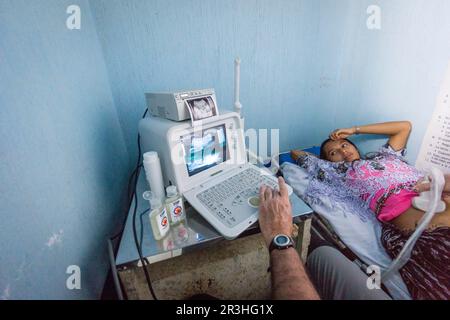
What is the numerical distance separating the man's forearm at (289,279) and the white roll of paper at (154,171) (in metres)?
0.49

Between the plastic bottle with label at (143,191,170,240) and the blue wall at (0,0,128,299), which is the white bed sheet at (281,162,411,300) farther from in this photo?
the blue wall at (0,0,128,299)

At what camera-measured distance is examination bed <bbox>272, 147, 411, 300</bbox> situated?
2.88ft

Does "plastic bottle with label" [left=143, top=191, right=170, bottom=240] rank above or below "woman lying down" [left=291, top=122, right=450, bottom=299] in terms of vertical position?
above

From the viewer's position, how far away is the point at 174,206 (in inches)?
30.4

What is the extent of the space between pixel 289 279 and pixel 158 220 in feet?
1.47

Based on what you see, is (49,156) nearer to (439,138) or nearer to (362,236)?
(362,236)

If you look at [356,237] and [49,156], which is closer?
[49,156]

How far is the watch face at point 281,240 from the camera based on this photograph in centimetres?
68

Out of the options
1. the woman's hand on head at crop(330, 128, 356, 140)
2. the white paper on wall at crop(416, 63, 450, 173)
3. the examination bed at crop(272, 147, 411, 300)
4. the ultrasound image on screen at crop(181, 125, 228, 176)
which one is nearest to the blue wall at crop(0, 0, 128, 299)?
the ultrasound image on screen at crop(181, 125, 228, 176)

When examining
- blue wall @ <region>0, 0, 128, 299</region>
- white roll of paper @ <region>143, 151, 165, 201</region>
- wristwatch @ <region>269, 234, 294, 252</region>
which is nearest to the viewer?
blue wall @ <region>0, 0, 128, 299</region>

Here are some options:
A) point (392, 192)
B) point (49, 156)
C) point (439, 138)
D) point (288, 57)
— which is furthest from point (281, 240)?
point (439, 138)

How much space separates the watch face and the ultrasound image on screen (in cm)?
42

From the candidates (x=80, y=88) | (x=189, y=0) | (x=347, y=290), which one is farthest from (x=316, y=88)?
(x=80, y=88)
